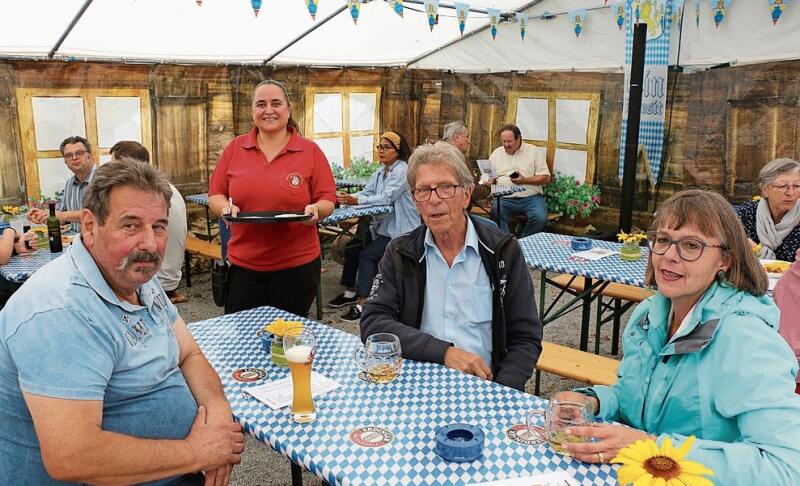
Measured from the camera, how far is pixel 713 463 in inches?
57.7

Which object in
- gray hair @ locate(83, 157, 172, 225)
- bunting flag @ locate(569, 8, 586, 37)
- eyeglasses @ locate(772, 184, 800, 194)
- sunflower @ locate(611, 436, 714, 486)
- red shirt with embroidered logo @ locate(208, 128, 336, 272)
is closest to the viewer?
sunflower @ locate(611, 436, 714, 486)

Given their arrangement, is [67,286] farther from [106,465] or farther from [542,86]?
[542,86]

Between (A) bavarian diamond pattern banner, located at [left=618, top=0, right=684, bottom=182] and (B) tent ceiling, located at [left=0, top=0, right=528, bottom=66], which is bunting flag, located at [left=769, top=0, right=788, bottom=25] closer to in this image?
(A) bavarian diamond pattern banner, located at [left=618, top=0, right=684, bottom=182]

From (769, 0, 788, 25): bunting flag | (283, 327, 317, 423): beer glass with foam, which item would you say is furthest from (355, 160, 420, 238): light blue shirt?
(283, 327, 317, 423): beer glass with foam

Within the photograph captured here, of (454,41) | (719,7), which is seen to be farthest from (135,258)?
(454,41)

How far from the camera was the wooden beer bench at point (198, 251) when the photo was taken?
6.07 m

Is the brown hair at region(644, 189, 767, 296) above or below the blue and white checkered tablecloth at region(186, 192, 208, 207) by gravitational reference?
above

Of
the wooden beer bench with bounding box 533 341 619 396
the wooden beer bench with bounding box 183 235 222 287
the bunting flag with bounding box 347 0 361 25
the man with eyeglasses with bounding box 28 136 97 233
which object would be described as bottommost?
the wooden beer bench with bounding box 183 235 222 287

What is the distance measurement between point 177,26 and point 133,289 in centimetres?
519

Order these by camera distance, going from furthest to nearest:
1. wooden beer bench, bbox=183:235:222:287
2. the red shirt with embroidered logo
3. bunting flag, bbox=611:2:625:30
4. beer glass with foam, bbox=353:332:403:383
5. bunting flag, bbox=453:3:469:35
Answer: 1. bunting flag, bbox=611:2:625:30
2. bunting flag, bbox=453:3:469:35
3. wooden beer bench, bbox=183:235:222:287
4. the red shirt with embroidered logo
5. beer glass with foam, bbox=353:332:403:383

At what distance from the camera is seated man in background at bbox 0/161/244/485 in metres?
1.53

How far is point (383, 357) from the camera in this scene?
6.95 feet

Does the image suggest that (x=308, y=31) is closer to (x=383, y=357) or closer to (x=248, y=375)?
(x=248, y=375)

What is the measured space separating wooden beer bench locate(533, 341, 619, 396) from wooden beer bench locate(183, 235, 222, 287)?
353 cm
